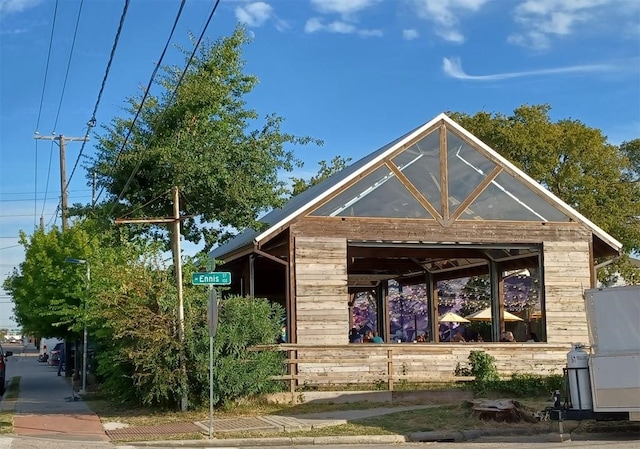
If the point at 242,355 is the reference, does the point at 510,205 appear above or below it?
above

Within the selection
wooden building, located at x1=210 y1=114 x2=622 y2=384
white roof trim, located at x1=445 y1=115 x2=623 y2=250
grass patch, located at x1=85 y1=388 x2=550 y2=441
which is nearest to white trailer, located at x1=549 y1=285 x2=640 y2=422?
grass patch, located at x1=85 y1=388 x2=550 y2=441

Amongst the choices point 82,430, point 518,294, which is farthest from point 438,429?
point 518,294

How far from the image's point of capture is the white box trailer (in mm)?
12656

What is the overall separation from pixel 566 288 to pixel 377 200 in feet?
18.2

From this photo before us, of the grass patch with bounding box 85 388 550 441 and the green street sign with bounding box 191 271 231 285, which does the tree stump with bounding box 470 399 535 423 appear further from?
the green street sign with bounding box 191 271 231 285

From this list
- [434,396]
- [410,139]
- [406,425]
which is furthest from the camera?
[410,139]

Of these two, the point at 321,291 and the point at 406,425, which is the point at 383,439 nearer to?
the point at 406,425

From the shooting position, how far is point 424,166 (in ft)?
66.3

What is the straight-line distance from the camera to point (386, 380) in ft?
61.7

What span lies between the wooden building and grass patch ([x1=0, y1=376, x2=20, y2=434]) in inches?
260

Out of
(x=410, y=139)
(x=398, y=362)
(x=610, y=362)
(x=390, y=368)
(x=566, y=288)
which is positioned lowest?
(x=390, y=368)

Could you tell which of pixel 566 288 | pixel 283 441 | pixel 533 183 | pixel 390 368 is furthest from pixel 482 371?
pixel 283 441

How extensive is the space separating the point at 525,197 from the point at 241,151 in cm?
760

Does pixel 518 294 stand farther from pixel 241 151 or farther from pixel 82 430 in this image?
pixel 82 430
